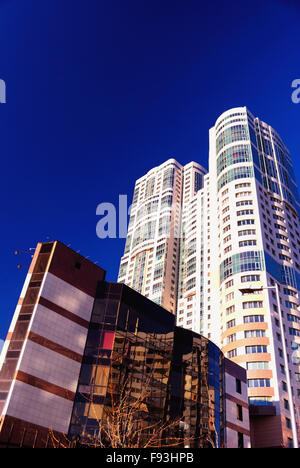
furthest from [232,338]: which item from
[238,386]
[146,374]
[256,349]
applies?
[146,374]

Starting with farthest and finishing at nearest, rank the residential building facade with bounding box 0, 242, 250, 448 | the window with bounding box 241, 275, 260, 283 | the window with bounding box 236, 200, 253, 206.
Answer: the window with bounding box 236, 200, 253, 206, the window with bounding box 241, 275, 260, 283, the residential building facade with bounding box 0, 242, 250, 448

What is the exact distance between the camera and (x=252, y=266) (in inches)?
3228

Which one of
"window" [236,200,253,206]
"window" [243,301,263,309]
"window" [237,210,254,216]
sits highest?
"window" [236,200,253,206]

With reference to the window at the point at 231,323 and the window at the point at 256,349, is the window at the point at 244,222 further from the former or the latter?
the window at the point at 256,349

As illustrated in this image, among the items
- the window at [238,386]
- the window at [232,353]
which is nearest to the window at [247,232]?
the window at [232,353]

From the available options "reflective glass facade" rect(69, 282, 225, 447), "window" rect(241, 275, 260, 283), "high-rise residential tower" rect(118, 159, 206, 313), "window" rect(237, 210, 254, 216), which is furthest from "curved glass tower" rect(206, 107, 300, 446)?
"high-rise residential tower" rect(118, 159, 206, 313)

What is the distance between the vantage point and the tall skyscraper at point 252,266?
66750 mm

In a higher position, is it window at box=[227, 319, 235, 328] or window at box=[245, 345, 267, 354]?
window at box=[227, 319, 235, 328]

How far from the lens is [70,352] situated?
3822 centimetres

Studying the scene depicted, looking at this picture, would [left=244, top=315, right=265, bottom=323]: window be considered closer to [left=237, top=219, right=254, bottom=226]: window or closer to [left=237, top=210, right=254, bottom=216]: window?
[left=237, top=219, right=254, bottom=226]: window

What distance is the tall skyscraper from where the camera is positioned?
6675 cm
